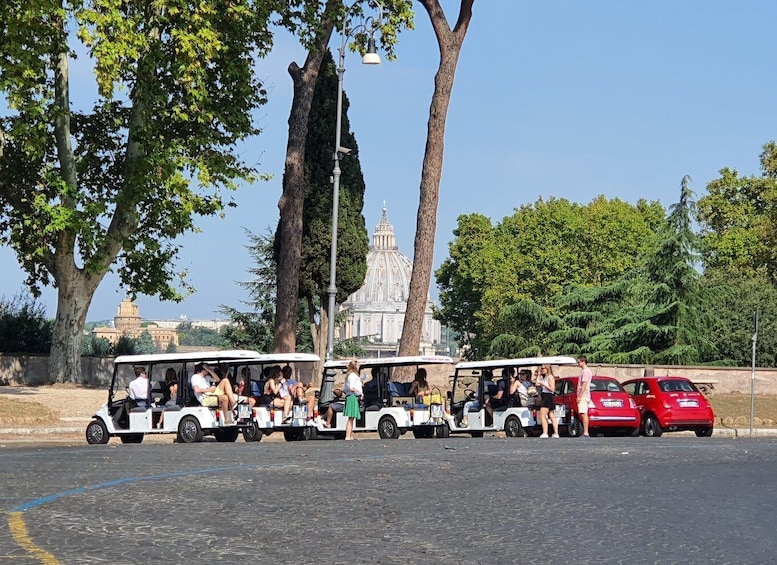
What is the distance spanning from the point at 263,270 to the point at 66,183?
30.1 m

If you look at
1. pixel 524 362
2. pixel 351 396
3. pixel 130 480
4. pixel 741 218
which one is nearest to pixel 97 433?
pixel 351 396

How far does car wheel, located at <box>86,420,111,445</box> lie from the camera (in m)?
27.9

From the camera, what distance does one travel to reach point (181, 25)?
3616 cm

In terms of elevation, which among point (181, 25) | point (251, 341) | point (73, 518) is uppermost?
point (181, 25)

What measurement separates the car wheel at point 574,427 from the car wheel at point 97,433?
32.3ft

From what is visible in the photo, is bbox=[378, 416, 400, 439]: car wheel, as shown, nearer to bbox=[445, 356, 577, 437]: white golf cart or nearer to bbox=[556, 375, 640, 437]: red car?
bbox=[445, 356, 577, 437]: white golf cart

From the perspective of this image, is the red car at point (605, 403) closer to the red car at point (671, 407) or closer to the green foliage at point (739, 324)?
the red car at point (671, 407)

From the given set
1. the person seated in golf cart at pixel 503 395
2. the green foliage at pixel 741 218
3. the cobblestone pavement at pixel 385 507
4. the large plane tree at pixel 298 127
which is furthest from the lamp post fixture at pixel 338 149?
the green foliage at pixel 741 218

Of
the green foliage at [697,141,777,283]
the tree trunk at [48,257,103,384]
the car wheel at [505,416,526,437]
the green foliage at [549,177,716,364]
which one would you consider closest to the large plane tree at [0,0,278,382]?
the tree trunk at [48,257,103,384]

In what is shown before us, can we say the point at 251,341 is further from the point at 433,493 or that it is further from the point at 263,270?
the point at 433,493

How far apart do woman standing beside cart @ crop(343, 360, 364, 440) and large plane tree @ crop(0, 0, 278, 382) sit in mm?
9986

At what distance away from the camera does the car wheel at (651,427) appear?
32.9 metres

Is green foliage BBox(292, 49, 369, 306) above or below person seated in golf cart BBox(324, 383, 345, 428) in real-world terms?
above

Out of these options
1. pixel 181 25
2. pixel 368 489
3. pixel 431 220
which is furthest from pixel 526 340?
pixel 368 489
